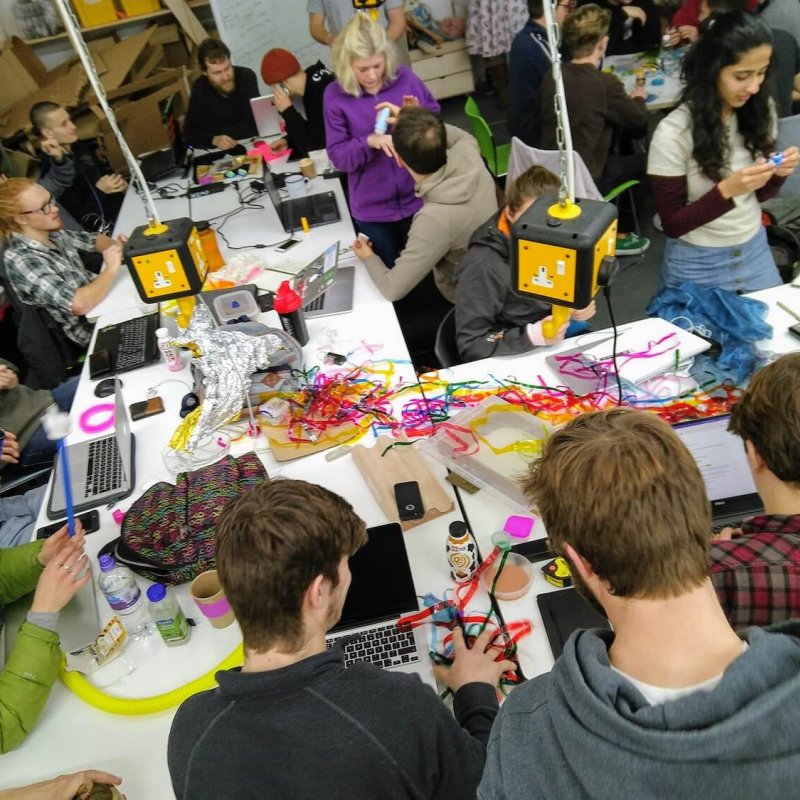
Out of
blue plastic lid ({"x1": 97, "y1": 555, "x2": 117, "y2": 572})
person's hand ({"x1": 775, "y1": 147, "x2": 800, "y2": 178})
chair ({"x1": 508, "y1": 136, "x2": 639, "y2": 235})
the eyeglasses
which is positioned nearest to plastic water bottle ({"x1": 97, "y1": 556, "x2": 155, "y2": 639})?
blue plastic lid ({"x1": 97, "y1": 555, "x2": 117, "y2": 572})

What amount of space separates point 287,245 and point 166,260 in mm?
1336

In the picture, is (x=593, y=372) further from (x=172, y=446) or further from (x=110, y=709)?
(x=110, y=709)

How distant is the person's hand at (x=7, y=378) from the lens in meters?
2.35

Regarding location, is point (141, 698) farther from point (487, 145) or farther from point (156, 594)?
point (487, 145)

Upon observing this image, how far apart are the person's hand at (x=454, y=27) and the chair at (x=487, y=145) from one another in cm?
255

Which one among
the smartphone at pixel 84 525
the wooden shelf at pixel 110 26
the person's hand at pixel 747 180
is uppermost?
the wooden shelf at pixel 110 26

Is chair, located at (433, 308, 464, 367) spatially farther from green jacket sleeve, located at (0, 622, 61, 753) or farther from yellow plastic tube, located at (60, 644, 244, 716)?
green jacket sleeve, located at (0, 622, 61, 753)

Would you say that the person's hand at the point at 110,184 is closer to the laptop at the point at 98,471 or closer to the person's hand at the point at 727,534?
the laptop at the point at 98,471

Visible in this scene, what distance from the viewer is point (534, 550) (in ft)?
4.95

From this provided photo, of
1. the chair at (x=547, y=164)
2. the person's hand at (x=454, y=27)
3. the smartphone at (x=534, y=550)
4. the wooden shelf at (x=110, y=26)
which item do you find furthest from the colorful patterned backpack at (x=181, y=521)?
the person's hand at (x=454, y=27)

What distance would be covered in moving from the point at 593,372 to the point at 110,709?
58.6 inches

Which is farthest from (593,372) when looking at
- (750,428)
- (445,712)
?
(445,712)

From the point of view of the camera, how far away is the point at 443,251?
2.47 meters

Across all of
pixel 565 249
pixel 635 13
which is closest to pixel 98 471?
pixel 565 249
